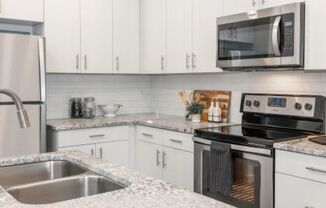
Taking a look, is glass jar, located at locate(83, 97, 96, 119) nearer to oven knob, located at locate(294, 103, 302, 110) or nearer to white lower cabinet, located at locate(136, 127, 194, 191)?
white lower cabinet, located at locate(136, 127, 194, 191)

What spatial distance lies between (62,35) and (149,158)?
56.6 inches

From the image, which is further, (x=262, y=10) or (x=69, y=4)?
(x=69, y=4)

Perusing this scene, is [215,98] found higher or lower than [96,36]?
lower

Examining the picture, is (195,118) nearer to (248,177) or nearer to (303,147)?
(248,177)

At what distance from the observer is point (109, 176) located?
1.47m

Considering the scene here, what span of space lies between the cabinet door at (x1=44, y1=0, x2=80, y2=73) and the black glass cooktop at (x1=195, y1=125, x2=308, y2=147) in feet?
4.84

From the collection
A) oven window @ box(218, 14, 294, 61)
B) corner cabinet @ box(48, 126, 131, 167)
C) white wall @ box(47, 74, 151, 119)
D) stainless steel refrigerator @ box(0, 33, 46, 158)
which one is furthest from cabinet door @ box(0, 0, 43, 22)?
oven window @ box(218, 14, 294, 61)

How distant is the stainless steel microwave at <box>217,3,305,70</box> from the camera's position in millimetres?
2430

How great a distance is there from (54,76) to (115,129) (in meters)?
0.89

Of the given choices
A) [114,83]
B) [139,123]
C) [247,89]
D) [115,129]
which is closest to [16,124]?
[115,129]

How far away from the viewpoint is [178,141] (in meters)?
3.12

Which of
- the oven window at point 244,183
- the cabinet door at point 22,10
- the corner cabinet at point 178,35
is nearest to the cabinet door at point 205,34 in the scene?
the corner cabinet at point 178,35

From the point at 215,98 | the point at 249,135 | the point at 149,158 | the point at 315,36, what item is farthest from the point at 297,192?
the point at 149,158

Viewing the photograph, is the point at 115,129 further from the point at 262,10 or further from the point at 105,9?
the point at 262,10
